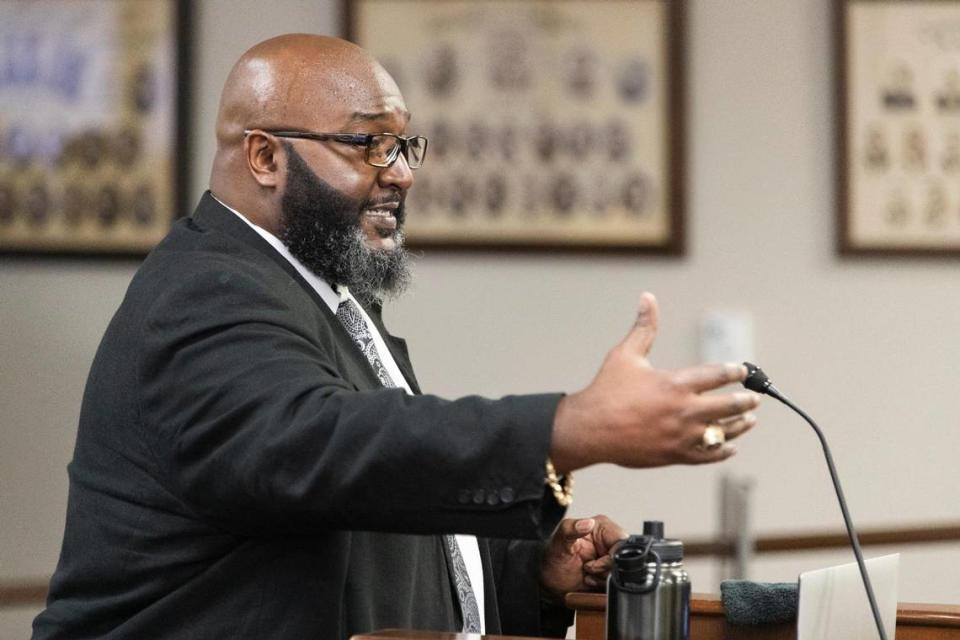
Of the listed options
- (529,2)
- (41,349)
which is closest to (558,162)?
(529,2)

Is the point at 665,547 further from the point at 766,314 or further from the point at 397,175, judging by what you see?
the point at 766,314

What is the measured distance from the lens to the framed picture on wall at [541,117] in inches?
145

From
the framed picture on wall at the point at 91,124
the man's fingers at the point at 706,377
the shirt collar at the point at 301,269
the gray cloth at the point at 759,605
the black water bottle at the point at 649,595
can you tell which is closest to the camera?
the man's fingers at the point at 706,377

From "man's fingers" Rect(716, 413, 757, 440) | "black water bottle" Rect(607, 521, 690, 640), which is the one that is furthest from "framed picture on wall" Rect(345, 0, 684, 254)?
"man's fingers" Rect(716, 413, 757, 440)

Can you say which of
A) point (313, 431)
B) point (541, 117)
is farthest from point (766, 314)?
point (313, 431)

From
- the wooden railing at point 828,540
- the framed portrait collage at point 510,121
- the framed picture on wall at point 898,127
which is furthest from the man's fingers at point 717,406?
the framed picture on wall at point 898,127

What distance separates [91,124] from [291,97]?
5.06 ft

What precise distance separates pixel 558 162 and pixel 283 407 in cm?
237

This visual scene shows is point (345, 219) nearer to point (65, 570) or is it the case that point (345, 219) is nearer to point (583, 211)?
point (65, 570)

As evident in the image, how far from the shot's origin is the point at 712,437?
4.62 ft

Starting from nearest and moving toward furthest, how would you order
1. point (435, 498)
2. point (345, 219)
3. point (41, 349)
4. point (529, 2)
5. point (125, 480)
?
point (435, 498) → point (125, 480) → point (345, 219) → point (41, 349) → point (529, 2)

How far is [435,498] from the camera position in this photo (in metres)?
1.49

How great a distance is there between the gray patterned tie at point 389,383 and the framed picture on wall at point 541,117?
58.8 inches

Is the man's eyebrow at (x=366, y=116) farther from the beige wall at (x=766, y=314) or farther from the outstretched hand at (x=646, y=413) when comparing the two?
the beige wall at (x=766, y=314)
